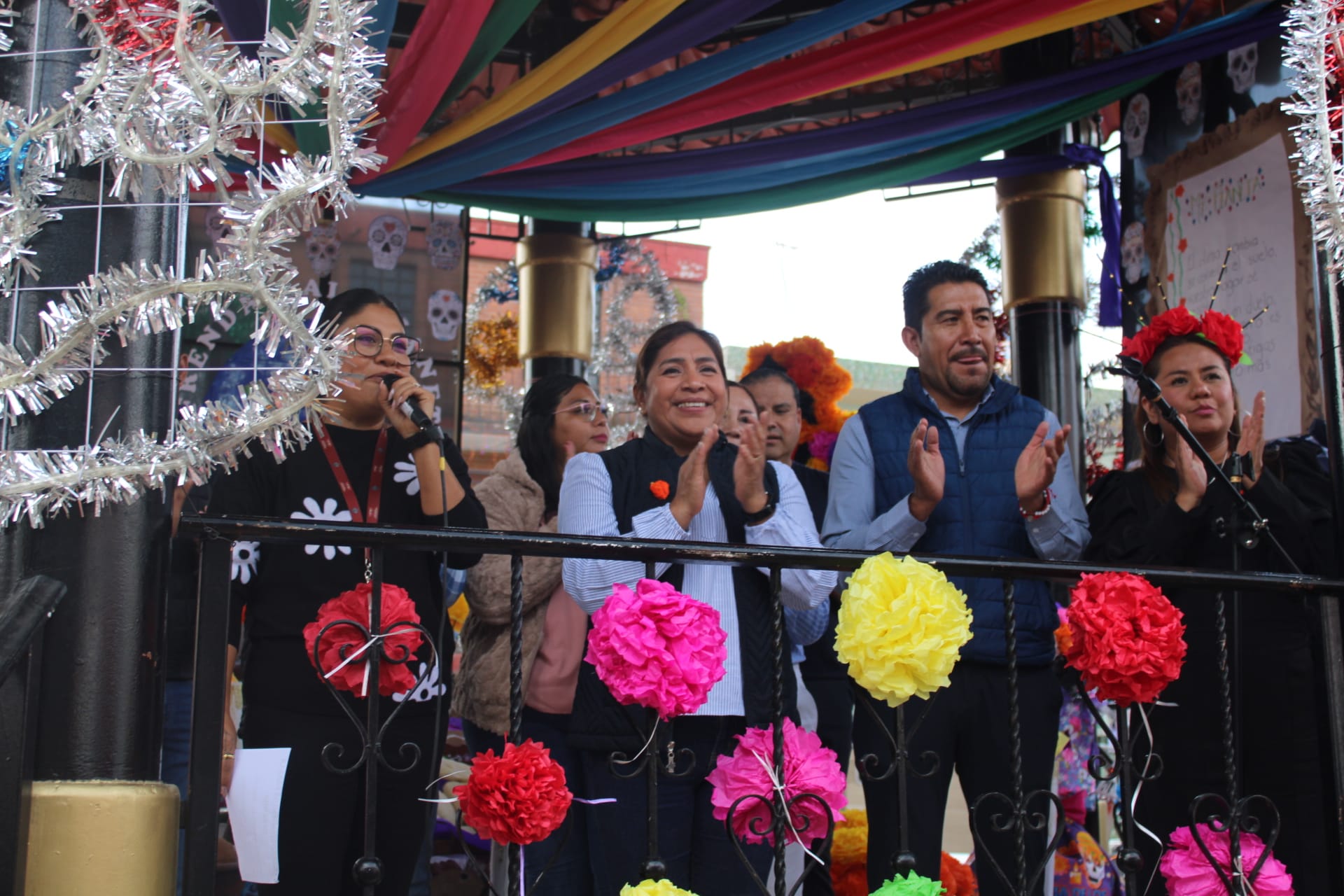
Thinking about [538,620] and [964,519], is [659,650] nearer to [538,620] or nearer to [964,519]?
[964,519]

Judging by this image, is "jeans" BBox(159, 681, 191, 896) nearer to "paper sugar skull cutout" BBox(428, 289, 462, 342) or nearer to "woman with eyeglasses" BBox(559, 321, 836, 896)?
"woman with eyeglasses" BBox(559, 321, 836, 896)

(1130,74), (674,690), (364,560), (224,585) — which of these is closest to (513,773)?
(674,690)

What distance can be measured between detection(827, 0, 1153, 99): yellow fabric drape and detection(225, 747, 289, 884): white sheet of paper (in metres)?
2.64

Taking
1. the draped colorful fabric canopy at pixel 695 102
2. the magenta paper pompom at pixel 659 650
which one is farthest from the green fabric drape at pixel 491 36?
the magenta paper pompom at pixel 659 650

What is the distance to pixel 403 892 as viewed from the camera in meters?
2.08

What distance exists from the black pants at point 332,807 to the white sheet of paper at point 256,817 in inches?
1.4

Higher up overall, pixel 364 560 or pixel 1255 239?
pixel 1255 239

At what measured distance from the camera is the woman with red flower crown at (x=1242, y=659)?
2.29 m

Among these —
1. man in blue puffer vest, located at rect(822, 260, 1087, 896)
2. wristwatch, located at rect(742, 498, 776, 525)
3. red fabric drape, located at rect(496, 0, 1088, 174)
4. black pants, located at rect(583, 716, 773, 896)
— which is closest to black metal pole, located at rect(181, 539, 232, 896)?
black pants, located at rect(583, 716, 773, 896)

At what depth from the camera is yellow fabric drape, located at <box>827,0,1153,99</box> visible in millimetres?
3107

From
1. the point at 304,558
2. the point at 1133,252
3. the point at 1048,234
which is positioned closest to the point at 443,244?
the point at 1048,234

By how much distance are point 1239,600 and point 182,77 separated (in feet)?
6.90

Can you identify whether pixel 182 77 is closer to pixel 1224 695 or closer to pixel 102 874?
pixel 102 874

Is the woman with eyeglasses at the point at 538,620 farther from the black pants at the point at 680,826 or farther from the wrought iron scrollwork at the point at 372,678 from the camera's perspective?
the wrought iron scrollwork at the point at 372,678
